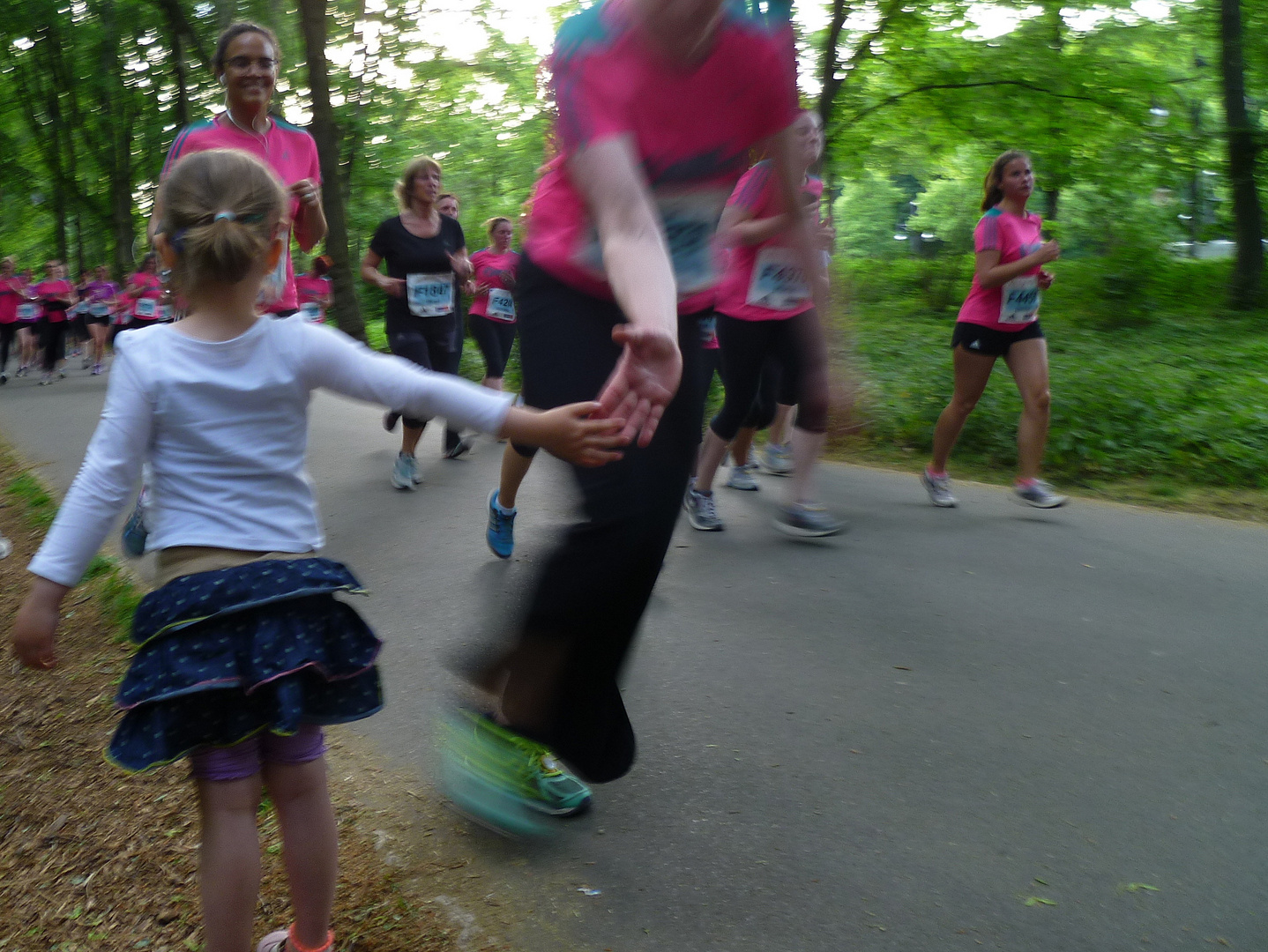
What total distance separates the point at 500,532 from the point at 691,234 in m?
2.94

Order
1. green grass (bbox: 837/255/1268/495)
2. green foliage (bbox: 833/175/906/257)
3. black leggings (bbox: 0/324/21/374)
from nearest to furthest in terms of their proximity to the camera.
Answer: green grass (bbox: 837/255/1268/495)
black leggings (bbox: 0/324/21/374)
green foliage (bbox: 833/175/906/257)

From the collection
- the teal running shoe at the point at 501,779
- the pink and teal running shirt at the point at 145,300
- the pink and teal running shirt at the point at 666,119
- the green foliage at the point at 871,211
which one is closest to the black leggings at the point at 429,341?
the teal running shoe at the point at 501,779

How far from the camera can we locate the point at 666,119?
2.32 meters

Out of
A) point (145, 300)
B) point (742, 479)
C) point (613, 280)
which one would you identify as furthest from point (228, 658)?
point (145, 300)

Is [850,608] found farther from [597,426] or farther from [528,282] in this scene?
[597,426]

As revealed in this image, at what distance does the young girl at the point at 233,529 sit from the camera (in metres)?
A: 1.86

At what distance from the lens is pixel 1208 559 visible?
5691mm

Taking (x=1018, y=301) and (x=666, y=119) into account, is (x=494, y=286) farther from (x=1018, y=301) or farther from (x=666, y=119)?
(x=666, y=119)

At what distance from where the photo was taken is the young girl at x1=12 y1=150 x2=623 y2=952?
1862 mm

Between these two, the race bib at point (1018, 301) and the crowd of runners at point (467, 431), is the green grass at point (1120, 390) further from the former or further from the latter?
the crowd of runners at point (467, 431)

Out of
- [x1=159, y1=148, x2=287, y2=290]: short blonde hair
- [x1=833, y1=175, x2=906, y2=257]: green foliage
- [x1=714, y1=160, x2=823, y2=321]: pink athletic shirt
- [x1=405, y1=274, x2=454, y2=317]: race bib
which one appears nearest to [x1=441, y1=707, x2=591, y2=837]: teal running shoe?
[x1=159, y1=148, x2=287, y2=290]: short blonde hair

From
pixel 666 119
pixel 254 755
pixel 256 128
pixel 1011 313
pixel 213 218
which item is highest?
pixel 256 128

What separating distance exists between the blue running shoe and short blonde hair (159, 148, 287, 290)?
3.18 m

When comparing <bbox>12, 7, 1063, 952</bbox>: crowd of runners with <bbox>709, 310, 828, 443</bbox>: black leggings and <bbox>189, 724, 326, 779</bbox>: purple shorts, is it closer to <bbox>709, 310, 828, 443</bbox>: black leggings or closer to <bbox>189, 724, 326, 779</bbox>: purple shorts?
<bbox>189, 724, 326, 779</bbox>: purple shorts
